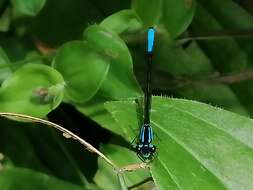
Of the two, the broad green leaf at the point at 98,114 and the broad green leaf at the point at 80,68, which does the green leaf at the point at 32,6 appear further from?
the broad green leaf at the point at 98,114

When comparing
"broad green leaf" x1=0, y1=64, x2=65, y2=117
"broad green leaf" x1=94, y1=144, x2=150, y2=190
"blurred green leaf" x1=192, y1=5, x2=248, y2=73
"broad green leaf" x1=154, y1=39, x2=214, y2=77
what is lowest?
"broad green leaf" x1=94, y1=144, x2=150, y2=190

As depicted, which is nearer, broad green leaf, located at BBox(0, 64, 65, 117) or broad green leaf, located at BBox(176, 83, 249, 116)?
broad green leaf, located at BBox(0, 64, 65, 117)

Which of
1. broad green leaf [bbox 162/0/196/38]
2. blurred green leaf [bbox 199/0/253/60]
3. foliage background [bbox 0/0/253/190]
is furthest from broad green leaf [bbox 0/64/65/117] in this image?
blurred green leaf [bbox 199/0/253/60]

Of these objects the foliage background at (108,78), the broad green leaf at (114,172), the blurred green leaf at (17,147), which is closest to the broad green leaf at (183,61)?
the foliage background at (108,78)

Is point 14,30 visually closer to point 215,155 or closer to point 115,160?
point 115,160

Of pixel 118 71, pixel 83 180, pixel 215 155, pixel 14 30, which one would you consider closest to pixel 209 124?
pixel 215 155

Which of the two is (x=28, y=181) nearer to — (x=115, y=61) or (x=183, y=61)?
(x=115, y=61)

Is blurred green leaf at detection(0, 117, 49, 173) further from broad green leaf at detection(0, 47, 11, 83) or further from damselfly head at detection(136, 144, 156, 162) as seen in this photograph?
damselfly head at detection(136, 144, 156, 162)
